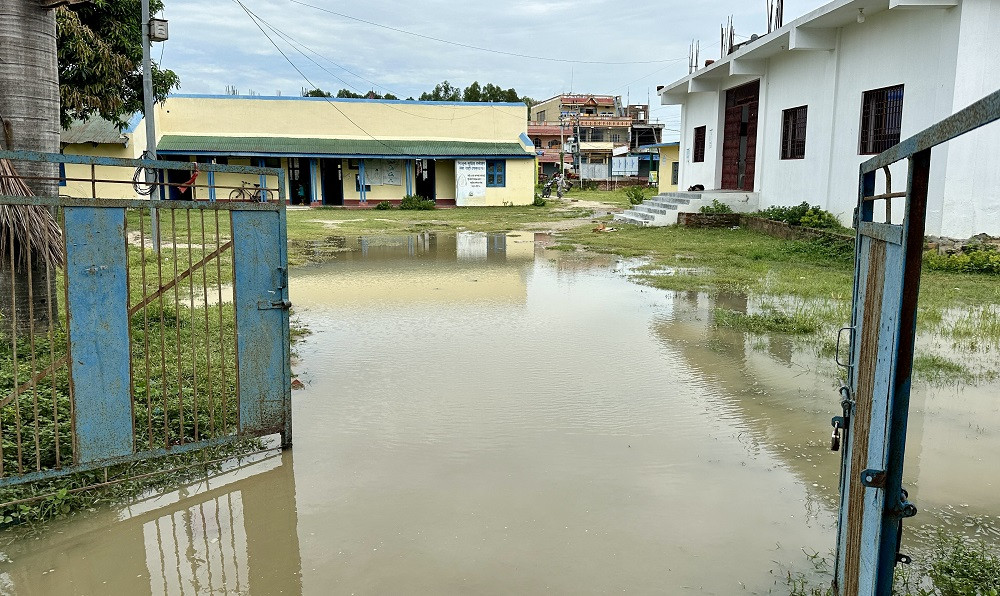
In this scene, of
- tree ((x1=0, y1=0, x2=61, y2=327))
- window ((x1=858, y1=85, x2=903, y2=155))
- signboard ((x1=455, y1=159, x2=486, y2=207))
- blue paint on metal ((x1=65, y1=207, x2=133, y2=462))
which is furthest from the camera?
signboard ((x1=455, y1=159, x2=486, y2=207))

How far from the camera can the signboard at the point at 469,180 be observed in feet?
112

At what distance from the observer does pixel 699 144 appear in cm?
2606

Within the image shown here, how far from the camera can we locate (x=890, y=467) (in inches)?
88.5

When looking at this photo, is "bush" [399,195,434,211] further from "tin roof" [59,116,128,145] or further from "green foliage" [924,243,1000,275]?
"green foliage" [924,243,1000,275]

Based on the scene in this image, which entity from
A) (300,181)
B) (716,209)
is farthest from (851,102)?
(300,181)

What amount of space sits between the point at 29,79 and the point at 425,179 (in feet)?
99.3

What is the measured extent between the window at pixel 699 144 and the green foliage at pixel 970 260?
12990mm

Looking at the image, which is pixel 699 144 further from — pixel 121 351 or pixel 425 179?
pixel 121 351

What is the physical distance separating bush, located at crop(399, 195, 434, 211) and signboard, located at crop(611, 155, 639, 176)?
25471 millimetres

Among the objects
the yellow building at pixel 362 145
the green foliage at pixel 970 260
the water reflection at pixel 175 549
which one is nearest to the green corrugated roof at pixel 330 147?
the yellow building at pixel 362 145

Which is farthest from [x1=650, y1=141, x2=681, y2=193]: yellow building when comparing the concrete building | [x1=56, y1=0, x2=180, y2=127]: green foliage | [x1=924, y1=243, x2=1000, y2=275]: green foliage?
[x1=56, y1=0, x2=180, y2=127]: green foliage

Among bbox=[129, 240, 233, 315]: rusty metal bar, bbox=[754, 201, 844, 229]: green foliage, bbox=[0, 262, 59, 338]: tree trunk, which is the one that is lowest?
bbox=[0, 262, 59, 338]: tree trunk

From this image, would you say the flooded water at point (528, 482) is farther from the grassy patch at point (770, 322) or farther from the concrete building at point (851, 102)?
the concrete building at point (851, 102)

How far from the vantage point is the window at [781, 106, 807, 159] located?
18891mm
